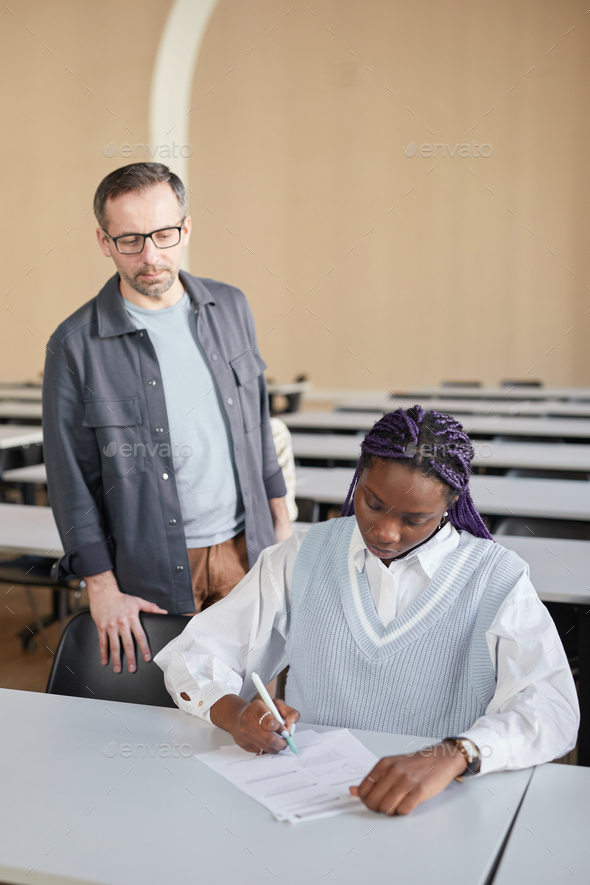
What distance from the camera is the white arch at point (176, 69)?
7.48 meters

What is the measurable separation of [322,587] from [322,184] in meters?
6.76

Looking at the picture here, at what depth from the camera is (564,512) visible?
2648mm

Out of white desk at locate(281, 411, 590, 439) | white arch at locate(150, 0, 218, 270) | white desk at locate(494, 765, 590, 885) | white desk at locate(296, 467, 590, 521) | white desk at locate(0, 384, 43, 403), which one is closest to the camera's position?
Result: white desk at locate(494, 765, 590, 885)

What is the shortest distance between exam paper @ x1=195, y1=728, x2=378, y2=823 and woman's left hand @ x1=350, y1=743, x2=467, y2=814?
34mm

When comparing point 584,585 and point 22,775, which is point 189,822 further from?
point 584,585

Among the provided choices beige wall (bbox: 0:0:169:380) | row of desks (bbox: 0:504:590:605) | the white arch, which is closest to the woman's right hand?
row of desks (bbox: 0:504:590:605)

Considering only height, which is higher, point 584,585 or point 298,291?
point 298,291

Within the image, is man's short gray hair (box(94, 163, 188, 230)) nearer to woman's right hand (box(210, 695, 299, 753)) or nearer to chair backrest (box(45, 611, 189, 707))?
chair backrest (box(45, 611, 189, 707))

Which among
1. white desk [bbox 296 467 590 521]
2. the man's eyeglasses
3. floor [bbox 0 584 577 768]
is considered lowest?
floor [bbox 0 584 577 768]

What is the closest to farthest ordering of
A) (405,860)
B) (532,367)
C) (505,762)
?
1. (405,860)
2. (505,762)
3. (532,367)

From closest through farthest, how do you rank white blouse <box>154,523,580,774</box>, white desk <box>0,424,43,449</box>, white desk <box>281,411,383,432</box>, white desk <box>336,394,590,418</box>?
white blouse <box>154,523,580,774</box> < white desk <box>0,424,43,449</box> < white desk <box>281,411,383,432</box> < white desk <box>336,394,590,418</box>

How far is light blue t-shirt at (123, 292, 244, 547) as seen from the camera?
1.81 metres

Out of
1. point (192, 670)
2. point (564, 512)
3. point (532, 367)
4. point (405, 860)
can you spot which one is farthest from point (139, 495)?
point (532, 367)

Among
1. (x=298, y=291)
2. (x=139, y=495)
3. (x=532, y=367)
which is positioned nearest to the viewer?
(x=139, y=495)
